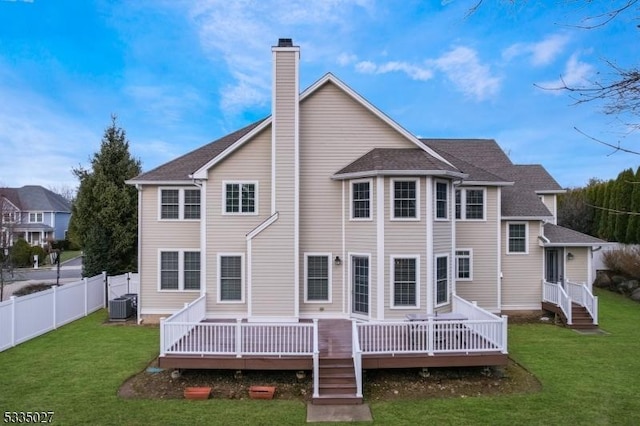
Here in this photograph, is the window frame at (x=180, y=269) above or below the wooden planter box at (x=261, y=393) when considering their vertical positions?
above

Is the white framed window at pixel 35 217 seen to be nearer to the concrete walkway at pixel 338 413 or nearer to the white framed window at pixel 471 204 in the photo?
the white framed window at pixel 471 204

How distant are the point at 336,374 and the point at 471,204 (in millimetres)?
9673

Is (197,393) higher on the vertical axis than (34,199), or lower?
lower

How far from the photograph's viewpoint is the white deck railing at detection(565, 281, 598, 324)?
47.2 feet

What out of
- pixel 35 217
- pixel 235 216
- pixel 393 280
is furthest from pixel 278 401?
pixel 35 217

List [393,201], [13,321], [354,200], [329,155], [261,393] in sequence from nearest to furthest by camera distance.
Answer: [261,393] → [13,321] → [393,201] → [354,200] → [329,155]

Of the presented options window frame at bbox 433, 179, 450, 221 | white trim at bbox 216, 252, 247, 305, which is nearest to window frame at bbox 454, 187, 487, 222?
window frame at bbox 433, 179, 450, 221

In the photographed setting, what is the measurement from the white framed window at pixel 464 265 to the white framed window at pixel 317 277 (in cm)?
569

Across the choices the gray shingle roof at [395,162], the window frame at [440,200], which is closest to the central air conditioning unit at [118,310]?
the gray shingle roof at [395,162]

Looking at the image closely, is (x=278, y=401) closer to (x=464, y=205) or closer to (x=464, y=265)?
(x=464, y=265)

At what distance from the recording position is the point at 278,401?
8.33 m

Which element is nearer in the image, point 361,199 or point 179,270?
point 361,199

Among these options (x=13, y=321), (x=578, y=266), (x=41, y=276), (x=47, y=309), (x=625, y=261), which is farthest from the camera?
(x=41, y=276)

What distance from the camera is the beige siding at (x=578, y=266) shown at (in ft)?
53.5
